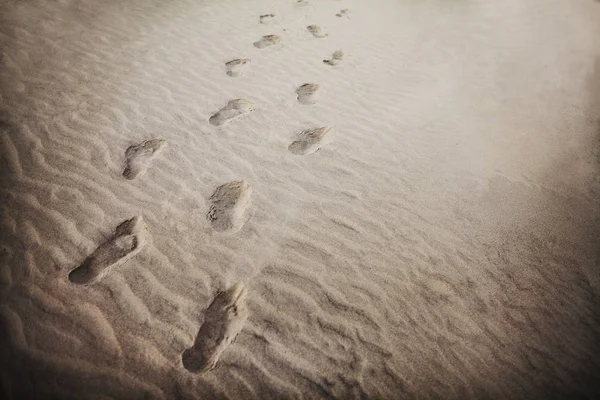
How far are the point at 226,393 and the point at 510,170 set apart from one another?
251 centimetres

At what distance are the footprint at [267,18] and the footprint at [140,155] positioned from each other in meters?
2.72

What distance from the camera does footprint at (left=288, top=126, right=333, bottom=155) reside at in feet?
7.73

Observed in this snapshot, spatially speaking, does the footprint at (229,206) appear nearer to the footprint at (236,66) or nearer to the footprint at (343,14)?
the footprint at (236,66)

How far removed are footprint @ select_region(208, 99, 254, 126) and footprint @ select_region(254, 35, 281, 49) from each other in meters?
1.27

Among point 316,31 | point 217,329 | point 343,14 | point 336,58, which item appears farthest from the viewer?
point 343,14

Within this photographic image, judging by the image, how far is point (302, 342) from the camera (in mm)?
1459

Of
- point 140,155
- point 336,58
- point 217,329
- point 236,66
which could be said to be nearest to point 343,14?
point 336,58

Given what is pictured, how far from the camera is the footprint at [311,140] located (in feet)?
7.73

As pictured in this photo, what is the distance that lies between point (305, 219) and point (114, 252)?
122 centimetres

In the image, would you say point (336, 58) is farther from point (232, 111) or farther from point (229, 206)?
point (229, 206)

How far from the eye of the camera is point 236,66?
3162 millimetres

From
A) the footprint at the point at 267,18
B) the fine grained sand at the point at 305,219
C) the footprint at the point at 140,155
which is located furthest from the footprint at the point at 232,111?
the footprint at the point at 267,18

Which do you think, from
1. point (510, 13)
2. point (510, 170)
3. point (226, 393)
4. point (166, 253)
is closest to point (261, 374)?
point (226, 393)

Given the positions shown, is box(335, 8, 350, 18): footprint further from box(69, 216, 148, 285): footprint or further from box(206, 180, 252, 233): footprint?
box(69, 216, 148, 285): footprint
